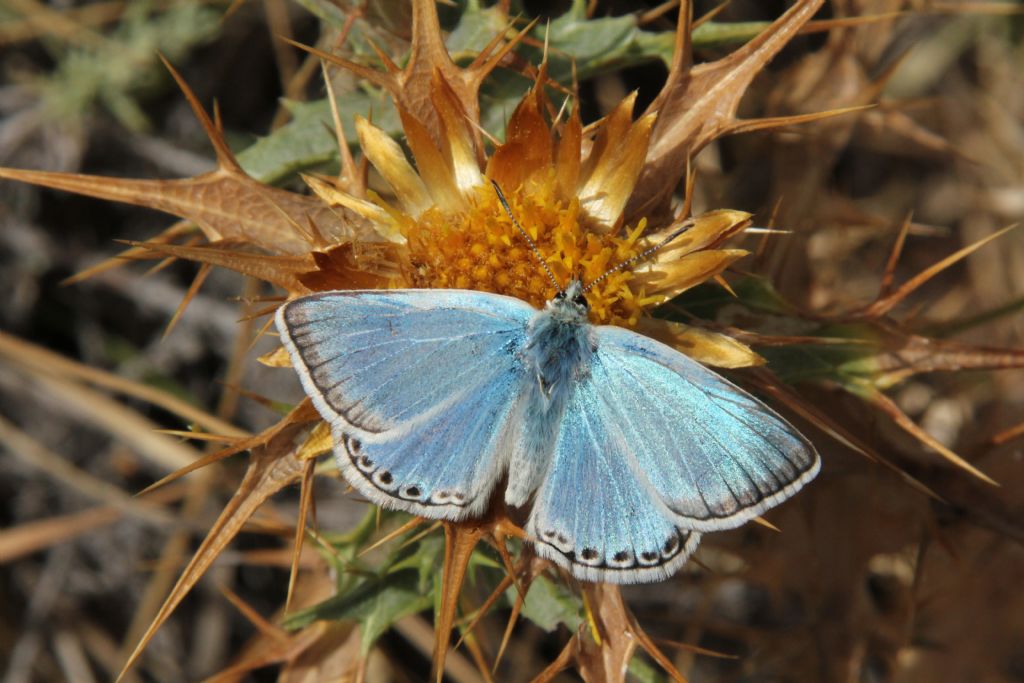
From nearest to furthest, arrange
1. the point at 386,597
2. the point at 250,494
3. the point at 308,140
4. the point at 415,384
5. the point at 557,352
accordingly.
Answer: the point at 250,494, the point at 415,384, the point at 557,352, the point at 386,597, the point at 308,140

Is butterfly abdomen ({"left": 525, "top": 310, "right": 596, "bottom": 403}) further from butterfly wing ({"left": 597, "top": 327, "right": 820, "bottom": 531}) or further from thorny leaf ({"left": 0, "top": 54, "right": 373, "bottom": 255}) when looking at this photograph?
thorny leaf ({"left": 0, "top": 54, "right": 373, "bottom": 255})

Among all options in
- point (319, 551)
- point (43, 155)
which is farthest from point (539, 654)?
point (43, 155)

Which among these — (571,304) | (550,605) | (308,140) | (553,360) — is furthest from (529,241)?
(550,605)

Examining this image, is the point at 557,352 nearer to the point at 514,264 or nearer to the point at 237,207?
the point at 514,264

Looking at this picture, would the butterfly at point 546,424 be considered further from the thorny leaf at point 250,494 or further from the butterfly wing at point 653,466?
the thorny leaf at point 250,494

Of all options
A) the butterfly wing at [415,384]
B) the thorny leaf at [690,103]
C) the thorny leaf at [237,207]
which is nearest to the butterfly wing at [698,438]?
the butterfly wing at [415,384]

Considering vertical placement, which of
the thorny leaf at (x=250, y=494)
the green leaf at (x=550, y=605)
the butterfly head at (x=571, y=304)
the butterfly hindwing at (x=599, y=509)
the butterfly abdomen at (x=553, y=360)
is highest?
the thorny leaf at (x=250, y=494)

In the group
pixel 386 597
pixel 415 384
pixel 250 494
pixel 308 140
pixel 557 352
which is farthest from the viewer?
pixel 308 140

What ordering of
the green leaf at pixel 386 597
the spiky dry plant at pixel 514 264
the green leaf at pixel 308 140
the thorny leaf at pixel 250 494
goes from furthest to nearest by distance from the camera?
the green leaf at pixel 308 140, the green leaf at pixel 386 597, the spiky dry plant at pixel 514 264, the thorny leaf at pixel 250 494
